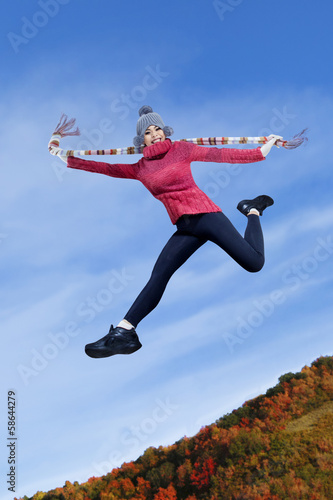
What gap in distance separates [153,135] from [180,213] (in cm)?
77

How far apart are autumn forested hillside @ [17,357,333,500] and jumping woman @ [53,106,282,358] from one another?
12.2 m

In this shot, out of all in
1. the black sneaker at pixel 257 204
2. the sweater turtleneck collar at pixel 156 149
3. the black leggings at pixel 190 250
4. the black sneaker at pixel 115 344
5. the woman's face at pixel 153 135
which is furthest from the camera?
the black sneaker at pixel 257 204

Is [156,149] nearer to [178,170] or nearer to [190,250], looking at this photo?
[178,170]

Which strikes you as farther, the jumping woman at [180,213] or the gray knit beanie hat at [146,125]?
the gray knit beanie hat at [146,125]

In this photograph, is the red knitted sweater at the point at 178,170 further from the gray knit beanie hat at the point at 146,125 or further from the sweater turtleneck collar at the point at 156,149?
the gray knit beanie hat at the point at 146,125

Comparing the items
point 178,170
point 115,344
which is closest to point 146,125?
point 178,170

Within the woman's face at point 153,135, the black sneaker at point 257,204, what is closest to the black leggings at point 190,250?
the black sneaker at point 257,204

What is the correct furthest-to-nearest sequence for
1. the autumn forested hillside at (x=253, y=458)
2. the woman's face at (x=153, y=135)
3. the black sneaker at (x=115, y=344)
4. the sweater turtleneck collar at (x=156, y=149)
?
the autumn forested hillside at (x=253, y=458)
the woman's face at (x=153, y=135)
the sweater turtleneck collar at (x=156, y=149)
the black sneaker at (x=115, y=344)

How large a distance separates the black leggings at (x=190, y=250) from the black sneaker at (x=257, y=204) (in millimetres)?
474

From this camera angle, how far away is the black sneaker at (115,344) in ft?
15.3

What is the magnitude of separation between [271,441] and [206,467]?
97.0 inches

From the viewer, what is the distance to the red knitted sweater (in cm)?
491

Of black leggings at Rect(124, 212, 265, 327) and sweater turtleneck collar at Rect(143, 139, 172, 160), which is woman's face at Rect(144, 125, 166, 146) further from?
black leggings at Rect(124, 212, 265, 327)

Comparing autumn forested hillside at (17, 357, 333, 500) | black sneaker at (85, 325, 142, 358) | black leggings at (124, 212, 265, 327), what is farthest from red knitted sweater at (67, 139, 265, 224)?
autumn forested hillside at (17, 357, 333, 500)
